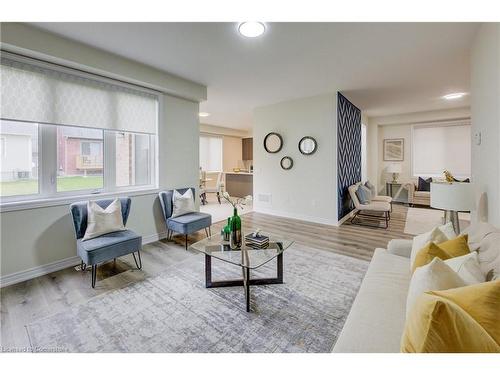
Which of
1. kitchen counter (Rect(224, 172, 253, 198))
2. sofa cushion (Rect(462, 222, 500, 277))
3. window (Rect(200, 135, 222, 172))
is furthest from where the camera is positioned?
window (Rect(200, 135, 222, 172))

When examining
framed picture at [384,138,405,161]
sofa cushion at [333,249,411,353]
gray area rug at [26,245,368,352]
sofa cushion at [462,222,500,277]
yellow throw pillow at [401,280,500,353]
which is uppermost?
framed picture at [384,138,405,161]

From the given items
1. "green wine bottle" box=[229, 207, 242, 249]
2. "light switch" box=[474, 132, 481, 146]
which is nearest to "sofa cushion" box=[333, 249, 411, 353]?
"green wine bottle" box=[229, 207, 242, 249]

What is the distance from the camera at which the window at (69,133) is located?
8.07ft

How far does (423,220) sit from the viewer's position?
489 cm

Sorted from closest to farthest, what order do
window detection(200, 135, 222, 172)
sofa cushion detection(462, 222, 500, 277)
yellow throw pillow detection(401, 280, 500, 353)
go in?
yellow throw pillow detection(401, 280, 500, 353), sofa cushion detection(462, 222, 500, 277), window detection(200, 135, 222, 172)

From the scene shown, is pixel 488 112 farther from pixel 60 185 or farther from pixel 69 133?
pixel 60 185

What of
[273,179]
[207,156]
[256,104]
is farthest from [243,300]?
[207,156]

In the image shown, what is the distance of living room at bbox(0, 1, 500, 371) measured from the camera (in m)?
1.53

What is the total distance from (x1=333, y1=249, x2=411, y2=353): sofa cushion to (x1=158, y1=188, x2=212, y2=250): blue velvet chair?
7.66ft

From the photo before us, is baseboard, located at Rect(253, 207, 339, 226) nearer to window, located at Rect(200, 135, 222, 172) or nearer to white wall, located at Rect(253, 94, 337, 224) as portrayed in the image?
white wall, located at Rect(253, 94, 337, 224)

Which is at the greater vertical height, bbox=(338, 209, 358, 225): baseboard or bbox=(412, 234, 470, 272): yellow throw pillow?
bbox=(412, 234, 470, 272): yellow throw pillow

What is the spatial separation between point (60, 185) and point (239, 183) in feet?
18.1

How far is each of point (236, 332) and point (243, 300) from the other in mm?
412

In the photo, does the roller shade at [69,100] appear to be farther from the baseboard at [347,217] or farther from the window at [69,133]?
the baseboard at [347,217]
